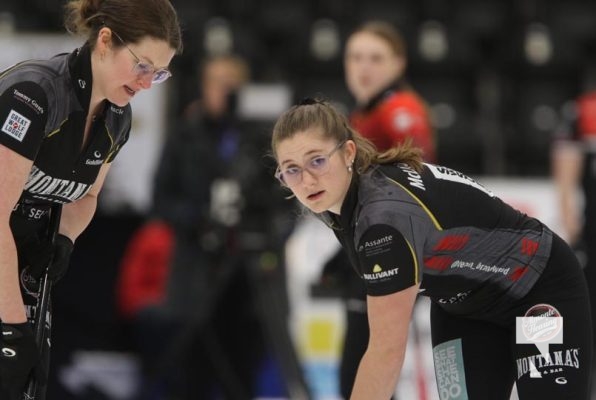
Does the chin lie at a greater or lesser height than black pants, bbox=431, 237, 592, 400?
greater

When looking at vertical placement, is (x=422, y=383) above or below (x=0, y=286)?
below

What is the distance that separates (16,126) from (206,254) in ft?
8.40

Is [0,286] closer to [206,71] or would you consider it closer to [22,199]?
[22,199]

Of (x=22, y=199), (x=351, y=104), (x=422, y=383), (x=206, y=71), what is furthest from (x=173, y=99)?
(x=22, y=199)

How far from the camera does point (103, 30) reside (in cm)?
285

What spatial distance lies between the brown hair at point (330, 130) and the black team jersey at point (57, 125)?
466mm

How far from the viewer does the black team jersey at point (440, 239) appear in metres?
2.76

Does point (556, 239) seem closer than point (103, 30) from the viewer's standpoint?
No

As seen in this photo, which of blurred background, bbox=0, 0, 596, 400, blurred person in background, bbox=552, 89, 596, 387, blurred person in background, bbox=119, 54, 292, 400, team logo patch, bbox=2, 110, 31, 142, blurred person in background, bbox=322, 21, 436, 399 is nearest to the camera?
team logo patch, bbox=2, 110, 31, 142

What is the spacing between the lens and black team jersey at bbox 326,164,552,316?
2764 millimetres

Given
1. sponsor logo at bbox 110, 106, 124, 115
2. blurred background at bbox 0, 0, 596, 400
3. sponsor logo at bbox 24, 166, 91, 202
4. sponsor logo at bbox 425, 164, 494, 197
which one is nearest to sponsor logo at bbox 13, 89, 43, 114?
sponsor logo at bbox 24, 166, 91, 202

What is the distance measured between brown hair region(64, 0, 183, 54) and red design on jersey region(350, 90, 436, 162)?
1.47 metres

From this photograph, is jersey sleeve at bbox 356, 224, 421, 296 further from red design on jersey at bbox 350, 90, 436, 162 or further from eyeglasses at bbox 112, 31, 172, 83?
red design on jersey at bbox 350, 90, 436, 162

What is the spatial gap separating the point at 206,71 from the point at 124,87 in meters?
2.53
